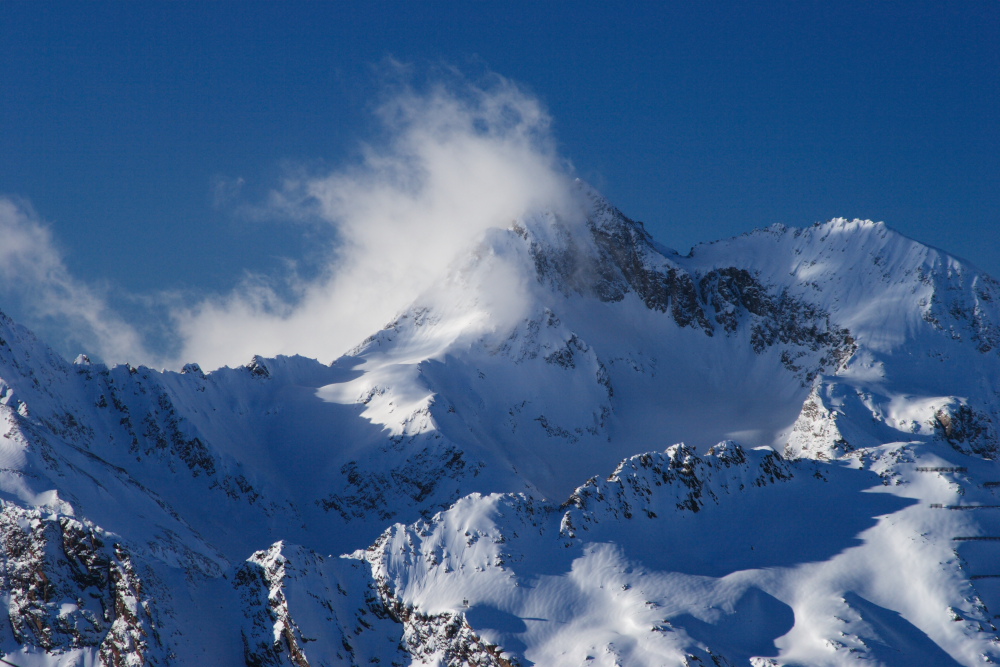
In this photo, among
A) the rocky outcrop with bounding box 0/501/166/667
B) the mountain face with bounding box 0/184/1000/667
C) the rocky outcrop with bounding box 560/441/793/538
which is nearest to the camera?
the mountain face with bounding box 0/184/1000/667

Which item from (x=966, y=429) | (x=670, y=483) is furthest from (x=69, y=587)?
(x=966, y=429)

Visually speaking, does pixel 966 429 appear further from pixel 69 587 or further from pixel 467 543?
pixel 69 587

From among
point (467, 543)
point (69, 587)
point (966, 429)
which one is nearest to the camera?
point (69, 587)

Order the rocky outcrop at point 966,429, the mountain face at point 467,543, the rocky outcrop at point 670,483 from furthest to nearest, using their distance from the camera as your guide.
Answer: the rocky outcrop at point 966,429 < the rocky outcrop at point 670,483 < the mountain face at point 467,543

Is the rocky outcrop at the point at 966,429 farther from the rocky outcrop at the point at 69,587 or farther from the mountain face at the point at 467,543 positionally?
the rocky outcrop at the point at 69,587

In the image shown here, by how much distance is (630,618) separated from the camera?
76562 millimetres

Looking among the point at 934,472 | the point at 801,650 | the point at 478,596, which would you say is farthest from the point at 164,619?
the point at 934,472

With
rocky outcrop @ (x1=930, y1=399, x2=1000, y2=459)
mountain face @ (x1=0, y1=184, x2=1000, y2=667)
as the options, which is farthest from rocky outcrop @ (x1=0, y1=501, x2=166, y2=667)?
rocky outcrop @ (x1=930, y1=399, x2=1000, y2=459)

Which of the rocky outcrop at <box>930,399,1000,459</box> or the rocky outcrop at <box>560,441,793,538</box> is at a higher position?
the rocky outcrop at <box>930,399,1000,459</box>

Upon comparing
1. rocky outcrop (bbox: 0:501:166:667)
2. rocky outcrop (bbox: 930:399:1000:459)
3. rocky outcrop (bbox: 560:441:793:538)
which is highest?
rocky outcrop (bbox: 930:399:1000:459)

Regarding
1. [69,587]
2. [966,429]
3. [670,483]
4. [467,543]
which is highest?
[966,429]

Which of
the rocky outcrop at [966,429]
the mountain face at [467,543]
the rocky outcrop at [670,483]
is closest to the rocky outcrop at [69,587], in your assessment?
the mountain face at [467,543]

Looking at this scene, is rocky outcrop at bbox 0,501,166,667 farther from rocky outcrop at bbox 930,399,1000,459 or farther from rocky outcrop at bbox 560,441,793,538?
rocky outcrop at bbox 930,399,1000,459

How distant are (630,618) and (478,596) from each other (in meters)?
14.3
